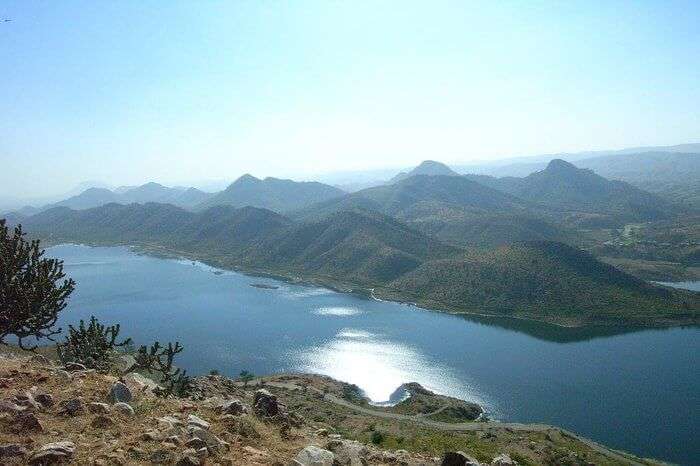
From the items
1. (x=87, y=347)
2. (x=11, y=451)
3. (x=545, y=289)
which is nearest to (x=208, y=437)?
(x=11, y=451)

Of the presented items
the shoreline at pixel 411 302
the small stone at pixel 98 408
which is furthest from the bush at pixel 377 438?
the shoreline at pixel 411 302

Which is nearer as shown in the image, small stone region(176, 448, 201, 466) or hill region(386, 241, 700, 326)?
small stone region(176, 448, 201, 466)

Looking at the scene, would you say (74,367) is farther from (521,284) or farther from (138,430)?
(521,284)

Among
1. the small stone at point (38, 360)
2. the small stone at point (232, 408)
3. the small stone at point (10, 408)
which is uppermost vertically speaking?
the small stone at point (10, 408)

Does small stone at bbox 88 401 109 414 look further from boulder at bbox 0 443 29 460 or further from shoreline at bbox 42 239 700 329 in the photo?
shoreline at bbox 42 239 700 329

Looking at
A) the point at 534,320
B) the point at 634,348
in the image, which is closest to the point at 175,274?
the point at 534,320

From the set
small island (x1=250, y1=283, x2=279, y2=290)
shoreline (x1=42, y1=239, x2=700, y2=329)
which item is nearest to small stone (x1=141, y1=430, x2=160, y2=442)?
shoreline (x1=42, y1=239, x2=700, y2=329)

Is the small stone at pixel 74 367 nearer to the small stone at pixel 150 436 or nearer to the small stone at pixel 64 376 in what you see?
the small stone at pixel 64 376

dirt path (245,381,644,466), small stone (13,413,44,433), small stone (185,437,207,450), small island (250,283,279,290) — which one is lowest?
dirt path (245,381,644,466)
